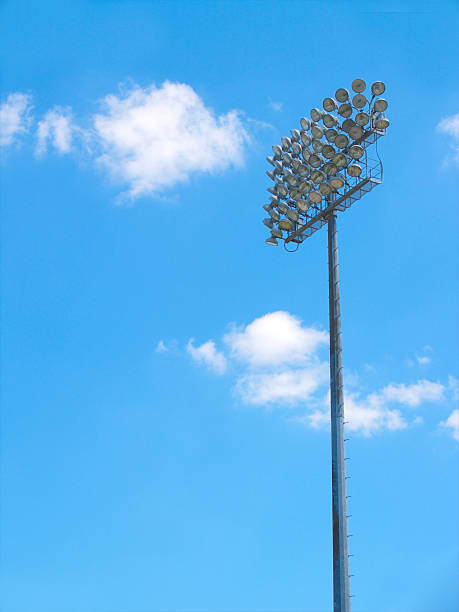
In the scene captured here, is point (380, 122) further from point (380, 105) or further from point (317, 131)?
point (317, 131)

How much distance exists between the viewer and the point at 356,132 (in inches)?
1102

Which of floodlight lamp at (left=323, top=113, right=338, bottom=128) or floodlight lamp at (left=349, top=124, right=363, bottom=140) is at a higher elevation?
floodlight lamp at (left=323, top=113, right=338, bottom=128)

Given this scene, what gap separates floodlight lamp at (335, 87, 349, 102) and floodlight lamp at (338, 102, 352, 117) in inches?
8.9

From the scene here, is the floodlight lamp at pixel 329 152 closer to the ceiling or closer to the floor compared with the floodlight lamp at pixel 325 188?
closer to the ceiling

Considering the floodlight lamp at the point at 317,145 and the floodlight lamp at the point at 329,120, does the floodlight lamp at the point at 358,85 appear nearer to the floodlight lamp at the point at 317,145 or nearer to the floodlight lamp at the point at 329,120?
the floodlight lamp at the point at 329,120

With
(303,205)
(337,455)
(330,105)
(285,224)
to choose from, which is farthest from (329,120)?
(337,455)

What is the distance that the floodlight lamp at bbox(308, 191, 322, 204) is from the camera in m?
28.8

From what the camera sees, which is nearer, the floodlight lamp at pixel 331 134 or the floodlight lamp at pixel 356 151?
the floodlight lamp at pixel 356 151

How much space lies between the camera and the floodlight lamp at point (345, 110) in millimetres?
28312

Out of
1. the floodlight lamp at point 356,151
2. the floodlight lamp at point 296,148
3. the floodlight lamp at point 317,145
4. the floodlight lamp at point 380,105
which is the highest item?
the floodlight lamp at point 296,148

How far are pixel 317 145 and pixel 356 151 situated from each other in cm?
178

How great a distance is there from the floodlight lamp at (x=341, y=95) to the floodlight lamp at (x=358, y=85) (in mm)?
347

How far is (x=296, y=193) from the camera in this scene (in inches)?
1166

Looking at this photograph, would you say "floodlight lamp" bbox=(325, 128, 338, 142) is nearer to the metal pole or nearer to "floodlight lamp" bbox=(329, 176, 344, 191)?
"floodlight lamp" bbox=(329, 176, 344, 191)
